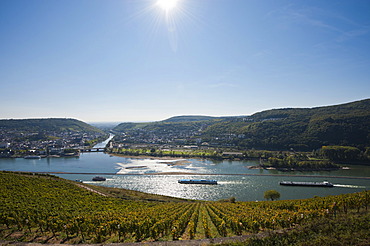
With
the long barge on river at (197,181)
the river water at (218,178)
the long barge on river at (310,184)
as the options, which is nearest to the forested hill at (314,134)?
Result: the river water at (218,178)

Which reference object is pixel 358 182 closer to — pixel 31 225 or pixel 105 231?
pixel 105 231

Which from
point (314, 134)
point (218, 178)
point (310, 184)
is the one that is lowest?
point (218, 178)

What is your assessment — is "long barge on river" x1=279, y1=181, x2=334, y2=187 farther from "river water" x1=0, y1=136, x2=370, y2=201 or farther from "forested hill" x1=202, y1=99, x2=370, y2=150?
"forested hill" x1=202, y1=99, x2=370, y2=150

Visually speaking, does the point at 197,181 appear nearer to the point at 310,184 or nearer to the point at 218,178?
the point at 218,178

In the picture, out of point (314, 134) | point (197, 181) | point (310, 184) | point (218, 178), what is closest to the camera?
point (310, 184)

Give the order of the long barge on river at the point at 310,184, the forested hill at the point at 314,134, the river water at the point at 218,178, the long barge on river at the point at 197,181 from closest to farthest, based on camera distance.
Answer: the river water at the point at 218,178, the long barge on river at the point at 310,184, the long barge on river at the point at 197,181, the forested hill at the point at 314,134

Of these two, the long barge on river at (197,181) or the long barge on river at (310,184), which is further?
the long barge on river at (197,181)

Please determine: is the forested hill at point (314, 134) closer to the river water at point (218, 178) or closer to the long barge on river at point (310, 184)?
the river water at point (218, 178)

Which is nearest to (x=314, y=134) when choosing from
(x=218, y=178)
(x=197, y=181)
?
(x=218, y=178)

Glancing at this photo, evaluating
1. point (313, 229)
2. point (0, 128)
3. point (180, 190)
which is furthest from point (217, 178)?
point (0, 128)

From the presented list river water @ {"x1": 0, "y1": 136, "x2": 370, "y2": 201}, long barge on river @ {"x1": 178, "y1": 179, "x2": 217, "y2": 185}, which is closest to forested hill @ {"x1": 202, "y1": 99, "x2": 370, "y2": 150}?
river water @ {"x1": 0, "y1": 136, "x2": 370, "y2": 201}

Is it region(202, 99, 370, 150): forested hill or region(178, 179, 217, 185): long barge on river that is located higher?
region(202, 99, 370, 150): forested hill

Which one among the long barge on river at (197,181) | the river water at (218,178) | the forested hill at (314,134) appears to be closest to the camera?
the river water at (218,178)

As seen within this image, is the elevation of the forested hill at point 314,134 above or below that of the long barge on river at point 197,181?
above
